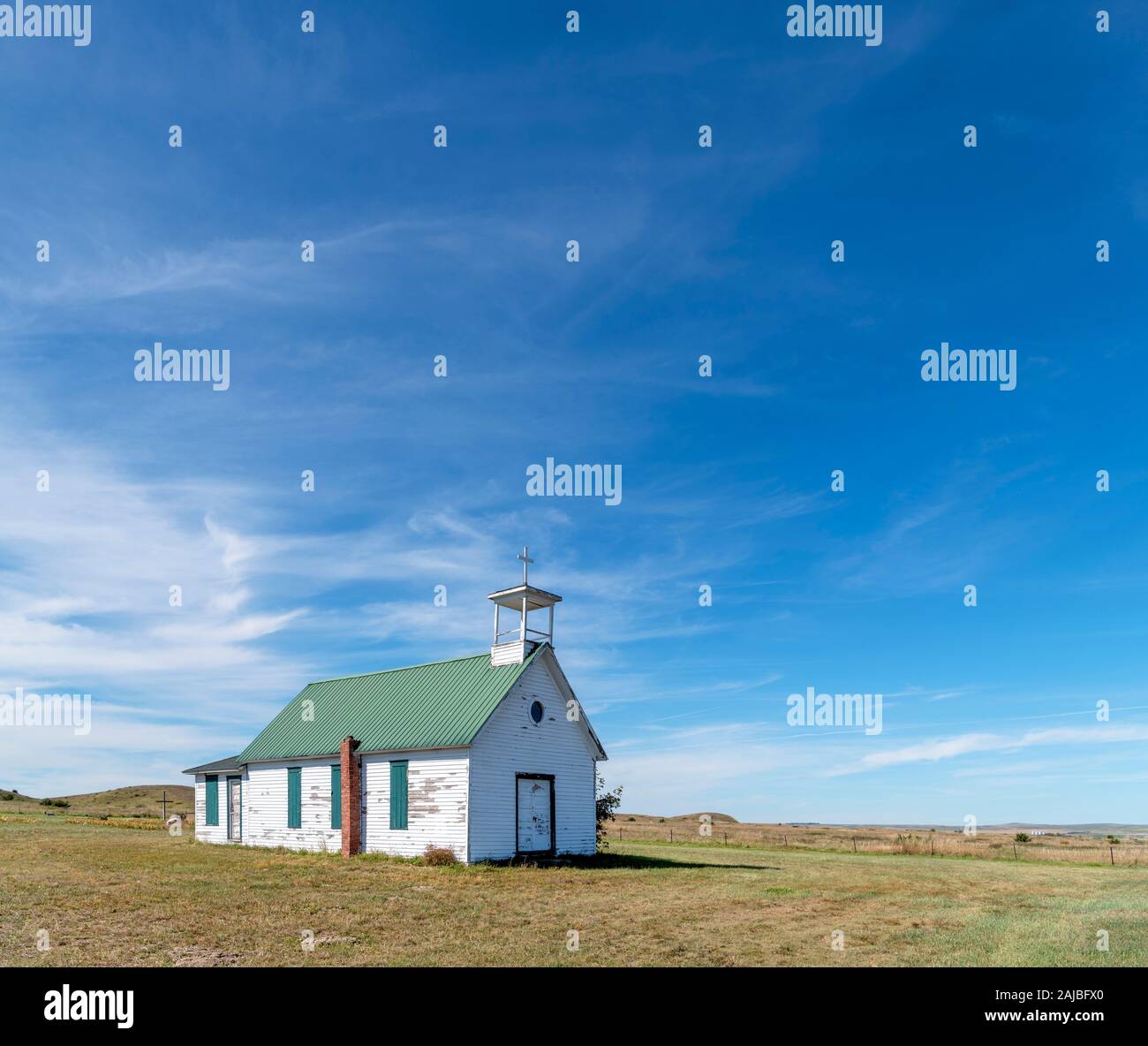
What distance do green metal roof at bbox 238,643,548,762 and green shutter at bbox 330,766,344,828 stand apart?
0.85m

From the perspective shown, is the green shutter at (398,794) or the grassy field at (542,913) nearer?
the grassy field at (542,913)

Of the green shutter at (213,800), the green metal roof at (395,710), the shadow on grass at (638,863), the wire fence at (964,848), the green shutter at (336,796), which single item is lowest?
the wire fence at (964,848)

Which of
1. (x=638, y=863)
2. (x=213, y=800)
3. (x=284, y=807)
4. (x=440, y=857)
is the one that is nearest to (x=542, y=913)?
(x=440, y=857)

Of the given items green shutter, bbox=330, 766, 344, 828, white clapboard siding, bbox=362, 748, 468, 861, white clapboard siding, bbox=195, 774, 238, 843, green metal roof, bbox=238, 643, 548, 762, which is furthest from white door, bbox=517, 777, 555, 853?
white clapboard siding, bbox=195, 774, 238, 843

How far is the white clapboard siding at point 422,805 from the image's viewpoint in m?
27.0

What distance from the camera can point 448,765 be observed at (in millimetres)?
27578

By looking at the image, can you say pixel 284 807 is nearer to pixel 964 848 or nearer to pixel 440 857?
pixel 440 857

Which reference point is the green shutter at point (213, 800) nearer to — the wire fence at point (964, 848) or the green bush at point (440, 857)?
the green bush at point (440, 857)

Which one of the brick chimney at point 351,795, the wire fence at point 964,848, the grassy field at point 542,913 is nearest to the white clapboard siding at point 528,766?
the grassy field at point 542,913

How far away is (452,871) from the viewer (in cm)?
2477

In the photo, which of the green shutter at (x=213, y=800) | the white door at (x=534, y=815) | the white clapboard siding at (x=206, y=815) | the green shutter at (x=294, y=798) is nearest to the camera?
the white door at (x=534, y=815)

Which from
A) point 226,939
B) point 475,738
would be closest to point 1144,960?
point 226,939

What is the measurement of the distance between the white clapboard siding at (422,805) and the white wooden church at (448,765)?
45 mm
